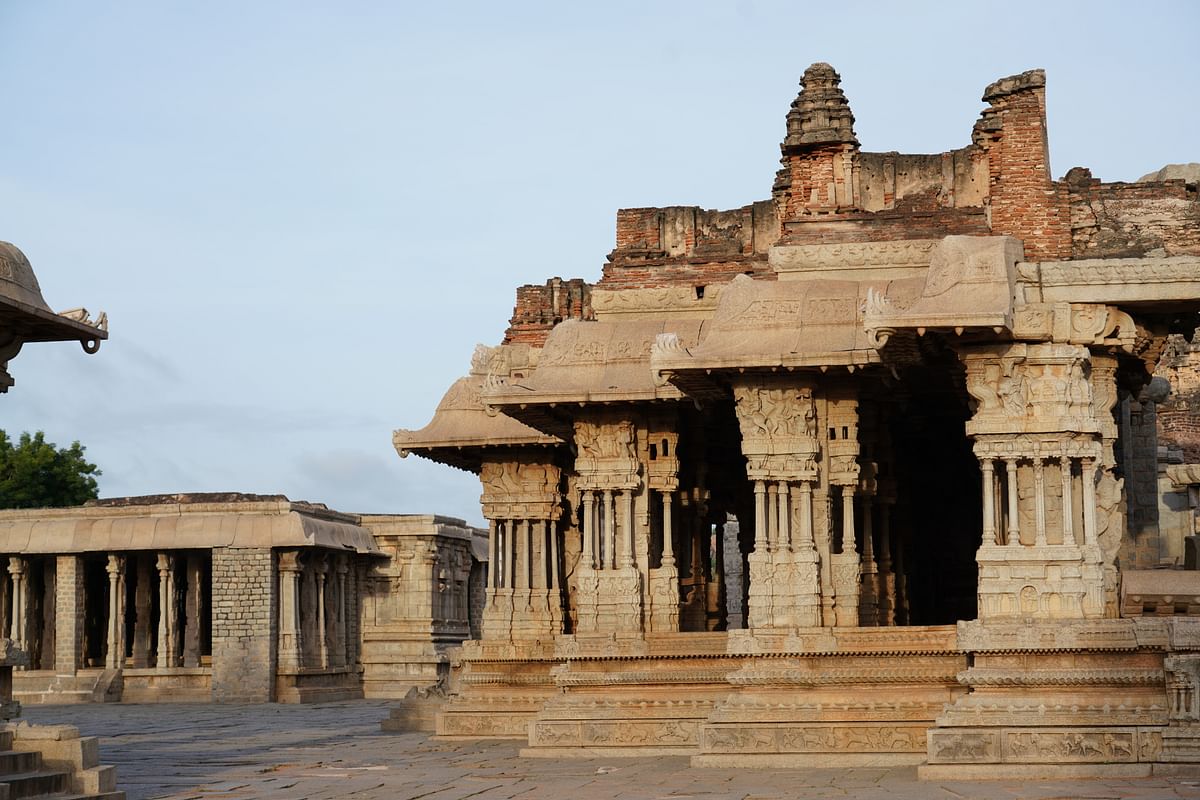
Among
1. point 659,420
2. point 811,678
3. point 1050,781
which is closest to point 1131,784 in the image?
point 1050,781

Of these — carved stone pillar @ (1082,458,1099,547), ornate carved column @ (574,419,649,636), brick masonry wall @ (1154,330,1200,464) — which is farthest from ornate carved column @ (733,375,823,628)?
brick masonry wall @ (1154,330,1200,464)

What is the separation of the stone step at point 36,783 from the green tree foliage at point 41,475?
48053 millimetres

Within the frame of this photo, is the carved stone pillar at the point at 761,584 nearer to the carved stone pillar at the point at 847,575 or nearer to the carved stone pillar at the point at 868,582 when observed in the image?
the carved stone pillar at the point at 847,575

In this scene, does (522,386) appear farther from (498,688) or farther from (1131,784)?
(1131,784)

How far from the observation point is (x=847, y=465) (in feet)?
63.4

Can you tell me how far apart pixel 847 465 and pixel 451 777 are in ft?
17.9

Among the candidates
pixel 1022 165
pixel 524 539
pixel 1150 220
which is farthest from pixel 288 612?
pixel 1022 165

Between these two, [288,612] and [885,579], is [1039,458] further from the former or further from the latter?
[288,612]

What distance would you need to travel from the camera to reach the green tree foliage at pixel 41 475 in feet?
196

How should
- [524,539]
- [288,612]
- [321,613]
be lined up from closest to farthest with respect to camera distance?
[524,539] → [288,612] → [321,613]

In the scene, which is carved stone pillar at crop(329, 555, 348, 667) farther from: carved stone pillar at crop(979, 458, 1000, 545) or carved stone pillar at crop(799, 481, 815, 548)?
carved stone pillar at crop(979, 458, 1000, 545)

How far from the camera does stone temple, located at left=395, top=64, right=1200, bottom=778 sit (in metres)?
16.7

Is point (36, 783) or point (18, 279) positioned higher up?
point (18, 279)

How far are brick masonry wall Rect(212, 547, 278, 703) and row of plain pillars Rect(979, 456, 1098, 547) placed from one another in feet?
92.7
